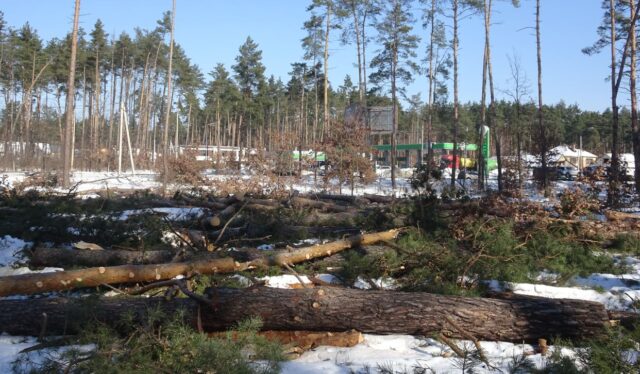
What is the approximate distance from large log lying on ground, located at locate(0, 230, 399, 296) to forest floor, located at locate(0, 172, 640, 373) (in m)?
0.17

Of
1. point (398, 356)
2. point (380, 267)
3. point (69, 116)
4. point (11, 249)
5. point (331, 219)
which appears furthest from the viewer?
point (69, 116)

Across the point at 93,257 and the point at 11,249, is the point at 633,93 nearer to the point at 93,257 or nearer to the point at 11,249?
the point at 93,257

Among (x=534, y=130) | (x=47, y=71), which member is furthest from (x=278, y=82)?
(x=534, y=130)

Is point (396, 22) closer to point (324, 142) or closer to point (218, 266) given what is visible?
point (324, 142)

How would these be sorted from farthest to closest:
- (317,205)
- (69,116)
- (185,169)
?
1. (69,116)
2. (185,169)
3. (317,205)

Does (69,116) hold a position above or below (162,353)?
above

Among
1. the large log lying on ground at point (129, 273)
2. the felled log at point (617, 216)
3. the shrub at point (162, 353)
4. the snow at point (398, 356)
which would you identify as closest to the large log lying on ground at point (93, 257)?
the large log lying on ground at point (129, 273)

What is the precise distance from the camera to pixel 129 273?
6.07 metres

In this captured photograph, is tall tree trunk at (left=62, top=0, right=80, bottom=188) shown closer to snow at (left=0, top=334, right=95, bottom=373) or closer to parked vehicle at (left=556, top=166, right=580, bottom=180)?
snow at (left=0, top=334, right=95, bottom=373)

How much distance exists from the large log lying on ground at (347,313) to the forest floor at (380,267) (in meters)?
0.15

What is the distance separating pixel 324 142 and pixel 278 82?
56.2 m

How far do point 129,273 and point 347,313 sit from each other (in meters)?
2.79

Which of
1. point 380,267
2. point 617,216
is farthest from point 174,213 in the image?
point 617,216

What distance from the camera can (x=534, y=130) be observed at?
21.9 m
